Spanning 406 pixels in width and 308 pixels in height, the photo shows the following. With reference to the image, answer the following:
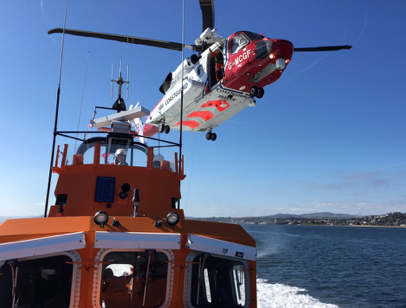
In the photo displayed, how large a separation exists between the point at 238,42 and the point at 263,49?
93.1 inches

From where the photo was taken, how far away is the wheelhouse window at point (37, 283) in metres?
4.24

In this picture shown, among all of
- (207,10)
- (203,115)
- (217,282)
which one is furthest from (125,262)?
(207,10)

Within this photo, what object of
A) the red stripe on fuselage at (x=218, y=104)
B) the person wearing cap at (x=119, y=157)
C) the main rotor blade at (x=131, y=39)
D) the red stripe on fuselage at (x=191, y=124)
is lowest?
the person wearing cap at (x=119, y=157)

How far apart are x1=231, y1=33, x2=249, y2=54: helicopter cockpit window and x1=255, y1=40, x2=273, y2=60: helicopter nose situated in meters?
1.24

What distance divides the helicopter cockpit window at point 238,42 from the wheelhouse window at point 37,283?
1575 centimetres

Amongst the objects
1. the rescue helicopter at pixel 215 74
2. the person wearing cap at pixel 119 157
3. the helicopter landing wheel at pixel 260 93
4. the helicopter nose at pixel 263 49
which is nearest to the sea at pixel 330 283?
the helicopter landing wheel at pixel 260 93

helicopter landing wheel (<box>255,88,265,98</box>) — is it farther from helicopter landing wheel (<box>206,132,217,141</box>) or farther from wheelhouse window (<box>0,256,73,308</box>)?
wheelhouse window (<box>0,256,73,308</box>)

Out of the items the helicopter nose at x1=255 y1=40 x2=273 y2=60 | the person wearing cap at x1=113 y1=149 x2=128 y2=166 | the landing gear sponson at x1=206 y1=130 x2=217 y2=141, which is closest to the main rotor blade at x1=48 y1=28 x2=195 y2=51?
the landing gear sponson at x1=206 y1=130 x2=217 y2=141

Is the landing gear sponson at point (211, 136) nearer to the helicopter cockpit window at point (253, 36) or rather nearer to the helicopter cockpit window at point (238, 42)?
the helicopter cockpit window at point (238, 42)

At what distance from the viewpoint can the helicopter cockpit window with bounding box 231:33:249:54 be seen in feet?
58.7

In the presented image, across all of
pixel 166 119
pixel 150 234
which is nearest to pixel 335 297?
pixel 166 119

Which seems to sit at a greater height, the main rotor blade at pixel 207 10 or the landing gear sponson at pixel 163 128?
the main rotor blade at pixel 207 10

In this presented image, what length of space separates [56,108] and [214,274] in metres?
4.64

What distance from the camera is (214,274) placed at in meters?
5.01
